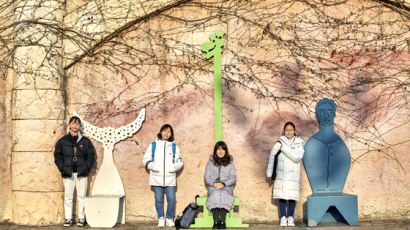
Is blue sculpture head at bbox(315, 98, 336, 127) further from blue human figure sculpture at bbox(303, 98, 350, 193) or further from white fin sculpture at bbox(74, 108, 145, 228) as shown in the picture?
white fin sculpture at bbox(74, 108, 145, 228)

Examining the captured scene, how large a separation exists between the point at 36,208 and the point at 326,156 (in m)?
3.79

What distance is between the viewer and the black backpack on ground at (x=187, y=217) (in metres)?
6.32

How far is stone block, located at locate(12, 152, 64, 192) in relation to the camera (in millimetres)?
6664

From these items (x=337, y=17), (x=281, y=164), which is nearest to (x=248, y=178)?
(x=281, y=164)

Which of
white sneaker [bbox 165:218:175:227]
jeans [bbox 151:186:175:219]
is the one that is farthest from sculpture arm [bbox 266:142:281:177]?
white sneaker [bbox 165:218:175:227]

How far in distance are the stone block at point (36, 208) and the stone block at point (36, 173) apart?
8cm

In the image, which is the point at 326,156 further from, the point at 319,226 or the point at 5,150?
the point at 5,150

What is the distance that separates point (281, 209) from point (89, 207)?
7.80 feet

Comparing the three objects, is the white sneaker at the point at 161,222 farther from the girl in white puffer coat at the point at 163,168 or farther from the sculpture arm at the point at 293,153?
the sculpture arm at the point at 293,153

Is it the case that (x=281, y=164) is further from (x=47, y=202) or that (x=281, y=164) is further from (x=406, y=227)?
(x=47, y=202)

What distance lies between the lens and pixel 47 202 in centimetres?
666

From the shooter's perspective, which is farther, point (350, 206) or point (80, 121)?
point (80, 121)

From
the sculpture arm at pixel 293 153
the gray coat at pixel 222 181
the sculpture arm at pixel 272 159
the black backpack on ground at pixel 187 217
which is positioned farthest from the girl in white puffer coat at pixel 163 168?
the sculpture arm at pixel 293 153

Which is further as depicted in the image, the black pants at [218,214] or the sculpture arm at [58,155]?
the sculpture arm at [58,155]
